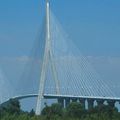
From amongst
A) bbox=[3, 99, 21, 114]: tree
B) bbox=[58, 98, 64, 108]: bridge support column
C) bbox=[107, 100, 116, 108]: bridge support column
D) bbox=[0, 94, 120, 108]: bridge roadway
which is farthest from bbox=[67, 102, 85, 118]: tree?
bbox=[3, 99, 21, 114]: tree

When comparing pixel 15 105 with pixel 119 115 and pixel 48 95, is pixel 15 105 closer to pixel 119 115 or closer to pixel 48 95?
pixel 48 95

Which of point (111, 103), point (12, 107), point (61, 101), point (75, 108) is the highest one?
point (61, 101)

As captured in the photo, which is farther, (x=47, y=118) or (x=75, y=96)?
(x=75, y=96)

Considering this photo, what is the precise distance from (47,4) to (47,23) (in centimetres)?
125

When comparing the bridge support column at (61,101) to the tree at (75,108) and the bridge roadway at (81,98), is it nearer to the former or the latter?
the bridge roadway at (81,98)

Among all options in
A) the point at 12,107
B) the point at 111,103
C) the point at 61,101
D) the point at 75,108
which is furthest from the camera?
the point at 61,101

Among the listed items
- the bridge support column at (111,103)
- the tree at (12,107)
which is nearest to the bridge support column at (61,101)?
the tree at (12,107)

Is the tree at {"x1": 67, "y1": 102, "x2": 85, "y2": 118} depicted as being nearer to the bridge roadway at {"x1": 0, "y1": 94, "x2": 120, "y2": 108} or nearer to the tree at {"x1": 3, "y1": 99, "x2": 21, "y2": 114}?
the bridge roadway at {"x1": 0, "y1": 94, "x2": 120, "y2": 108}

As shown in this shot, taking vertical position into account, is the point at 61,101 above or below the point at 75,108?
above

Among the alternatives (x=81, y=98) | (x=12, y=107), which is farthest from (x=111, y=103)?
(x=12, y=107)

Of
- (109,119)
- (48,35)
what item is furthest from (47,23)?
(109,119)

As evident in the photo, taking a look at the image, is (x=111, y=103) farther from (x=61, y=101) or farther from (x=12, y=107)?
(x=12, y=107)

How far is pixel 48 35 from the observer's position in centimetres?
3959

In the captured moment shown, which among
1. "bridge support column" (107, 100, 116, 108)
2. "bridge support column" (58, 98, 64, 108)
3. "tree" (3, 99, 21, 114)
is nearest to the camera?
"tree" (3, 99, 21, 114)
